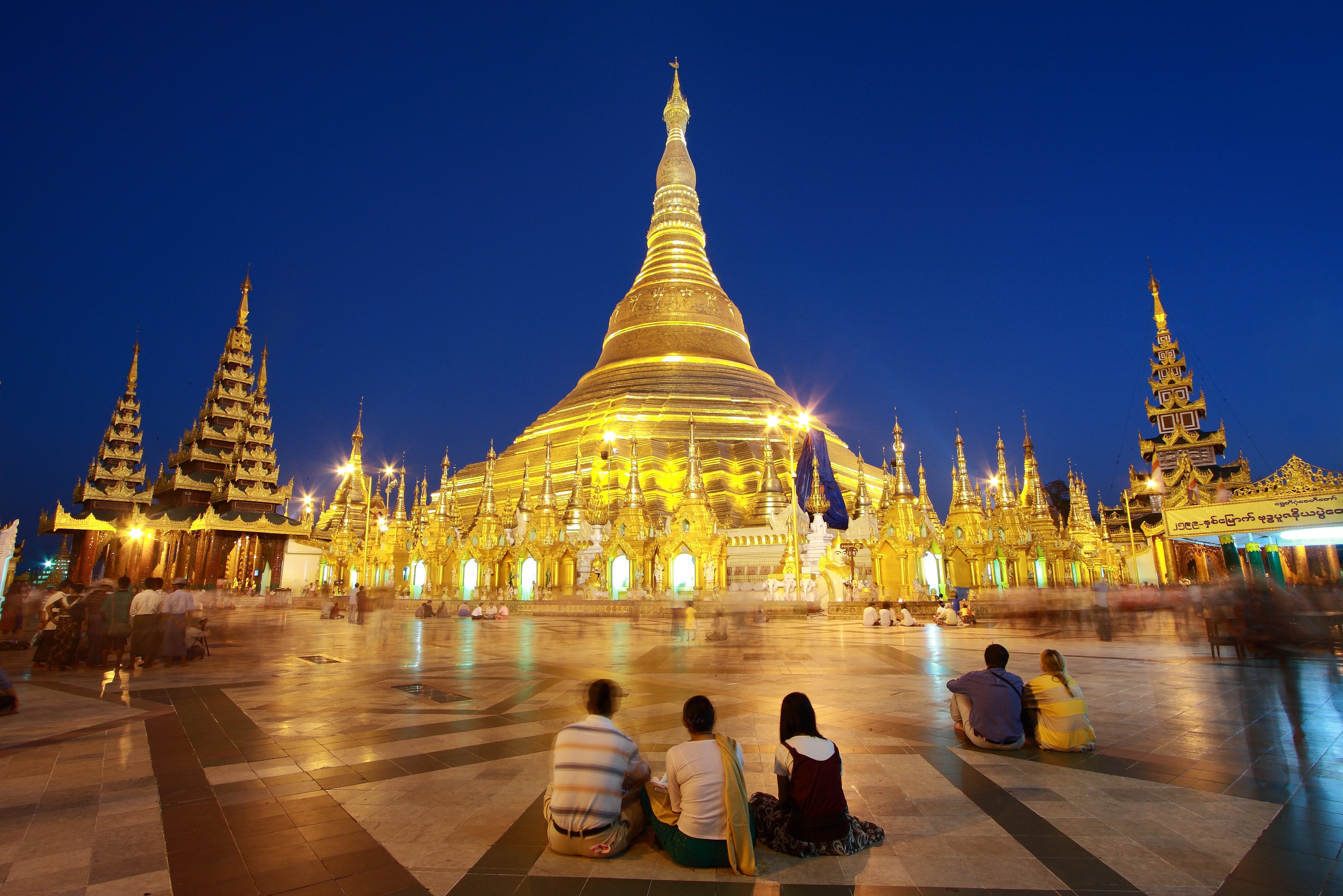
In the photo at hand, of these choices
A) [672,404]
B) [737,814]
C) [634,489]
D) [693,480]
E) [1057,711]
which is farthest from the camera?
[672,404]

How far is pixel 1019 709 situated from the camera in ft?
20.2

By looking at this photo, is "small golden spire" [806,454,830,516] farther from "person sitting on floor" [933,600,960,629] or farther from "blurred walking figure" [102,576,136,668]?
"blurred walking figure" [102,576,136,668]

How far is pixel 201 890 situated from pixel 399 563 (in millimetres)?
35425

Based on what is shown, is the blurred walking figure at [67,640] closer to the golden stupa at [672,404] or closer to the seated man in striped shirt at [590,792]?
the seated man in striped shirt at [590,792]

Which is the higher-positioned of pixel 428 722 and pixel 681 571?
pixel 681 571

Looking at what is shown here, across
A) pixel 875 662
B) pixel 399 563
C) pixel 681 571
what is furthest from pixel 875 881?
pixel 399 563

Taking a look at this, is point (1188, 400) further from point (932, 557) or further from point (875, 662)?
point (875, 662)

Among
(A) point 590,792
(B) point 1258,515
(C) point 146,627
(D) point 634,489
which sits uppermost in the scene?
(D) point 634,489

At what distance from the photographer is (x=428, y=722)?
707 centimetres

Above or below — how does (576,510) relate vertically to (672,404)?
below

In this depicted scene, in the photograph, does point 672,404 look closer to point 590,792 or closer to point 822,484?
point 822,484

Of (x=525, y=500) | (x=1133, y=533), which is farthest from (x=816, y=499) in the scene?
(x=1133, y=533)

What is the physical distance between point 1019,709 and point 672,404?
33719 millimetres

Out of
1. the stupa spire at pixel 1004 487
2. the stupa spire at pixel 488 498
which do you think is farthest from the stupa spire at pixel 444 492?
the stupa spire at pixel 1004 487
